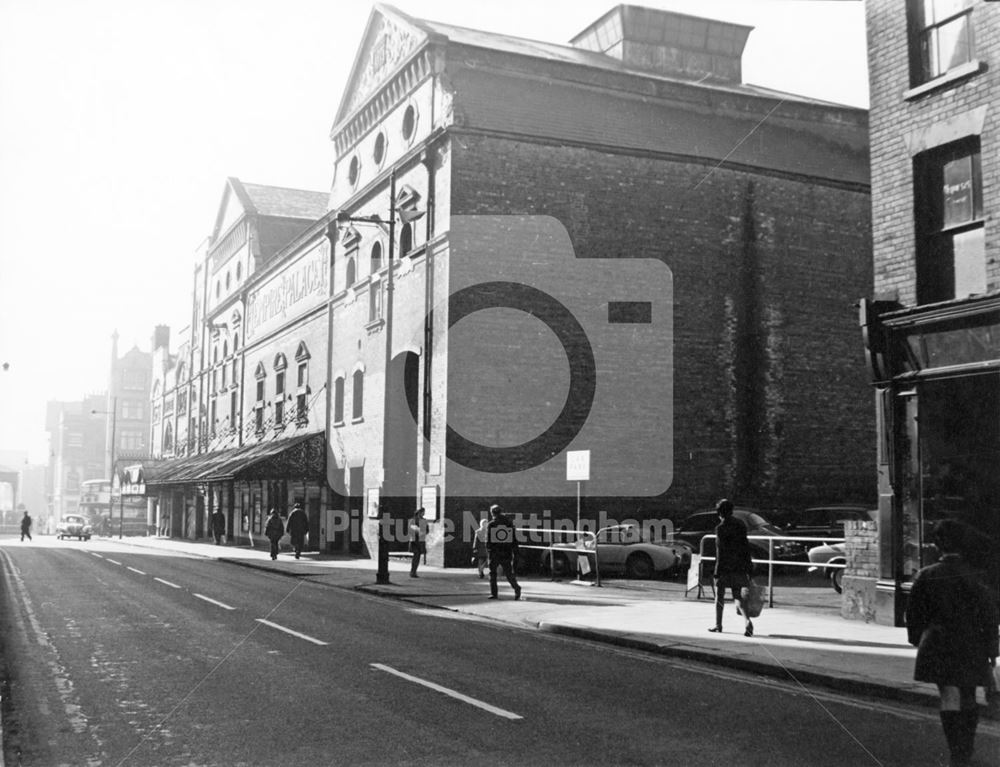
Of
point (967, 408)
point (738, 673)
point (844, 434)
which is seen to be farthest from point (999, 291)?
point (844, 434)

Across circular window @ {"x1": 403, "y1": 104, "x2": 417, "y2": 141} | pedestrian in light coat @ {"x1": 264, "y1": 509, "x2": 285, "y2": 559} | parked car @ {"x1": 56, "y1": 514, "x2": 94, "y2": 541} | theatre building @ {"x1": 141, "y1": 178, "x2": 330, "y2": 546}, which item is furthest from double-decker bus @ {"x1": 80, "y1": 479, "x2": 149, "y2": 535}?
circular window @ {"x1": 403, "y1": 104, "x2": 417, "y2": 141}

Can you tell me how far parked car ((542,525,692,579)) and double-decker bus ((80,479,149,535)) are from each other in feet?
145

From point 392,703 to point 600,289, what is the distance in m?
19.5

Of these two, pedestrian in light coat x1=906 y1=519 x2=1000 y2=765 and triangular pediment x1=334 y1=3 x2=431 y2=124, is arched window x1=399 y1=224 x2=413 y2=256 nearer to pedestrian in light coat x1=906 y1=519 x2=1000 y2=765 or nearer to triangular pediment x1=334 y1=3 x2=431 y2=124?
triangular pediment x1=334 y1=3 x2=431 y2=124

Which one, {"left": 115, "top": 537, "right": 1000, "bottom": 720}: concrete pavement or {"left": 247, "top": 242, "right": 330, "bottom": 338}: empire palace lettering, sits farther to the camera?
{"left": 247, "top": 242, "right": 330, "bottom": 338}: empire palace lettering

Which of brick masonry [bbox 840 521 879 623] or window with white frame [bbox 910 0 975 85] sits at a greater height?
window with white frame [bbox 910 0 975 85]

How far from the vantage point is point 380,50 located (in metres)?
31.8

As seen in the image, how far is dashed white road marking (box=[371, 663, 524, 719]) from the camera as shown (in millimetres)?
8188

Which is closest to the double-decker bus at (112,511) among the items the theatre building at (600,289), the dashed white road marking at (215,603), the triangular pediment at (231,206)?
the triangular pediment at (231,206)

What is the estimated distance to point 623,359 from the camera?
26984mm

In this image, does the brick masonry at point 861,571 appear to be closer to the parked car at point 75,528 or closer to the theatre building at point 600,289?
the theatre building at point 600,289

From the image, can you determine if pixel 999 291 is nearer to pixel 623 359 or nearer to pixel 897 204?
pixel 897 204

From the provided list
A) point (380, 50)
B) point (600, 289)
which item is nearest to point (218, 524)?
point (380, 50)

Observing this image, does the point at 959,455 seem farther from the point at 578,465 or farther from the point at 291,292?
the point at 291,292
